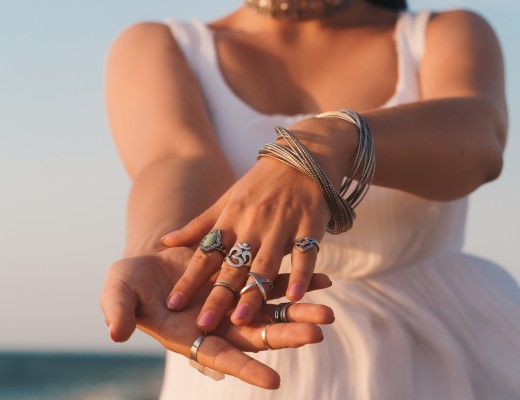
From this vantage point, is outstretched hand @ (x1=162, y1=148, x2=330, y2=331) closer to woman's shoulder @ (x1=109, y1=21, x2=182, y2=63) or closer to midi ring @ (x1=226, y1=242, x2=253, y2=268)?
midi ring @ (x1=226, y1=242, x2=253, y2=268)

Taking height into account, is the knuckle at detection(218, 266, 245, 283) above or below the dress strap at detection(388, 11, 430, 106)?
below

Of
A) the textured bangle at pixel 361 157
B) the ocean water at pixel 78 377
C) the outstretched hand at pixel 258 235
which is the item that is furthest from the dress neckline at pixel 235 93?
the ocean water at pixel 78 377

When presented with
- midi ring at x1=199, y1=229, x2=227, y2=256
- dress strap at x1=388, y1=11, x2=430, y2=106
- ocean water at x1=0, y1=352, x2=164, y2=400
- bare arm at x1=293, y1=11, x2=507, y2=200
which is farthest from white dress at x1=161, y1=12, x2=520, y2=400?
ocean water at x1=0, y1=352, x2=164, y2=400

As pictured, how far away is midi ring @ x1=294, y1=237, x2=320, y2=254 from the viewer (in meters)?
1.49

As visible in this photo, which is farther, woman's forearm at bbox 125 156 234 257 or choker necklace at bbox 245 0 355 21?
choker necklace at bbox 245 0 355 21

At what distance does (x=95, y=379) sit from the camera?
19812 millimetres

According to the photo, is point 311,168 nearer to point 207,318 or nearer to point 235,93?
point 207,318

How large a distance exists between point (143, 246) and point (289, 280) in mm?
389

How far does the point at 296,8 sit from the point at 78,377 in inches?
713

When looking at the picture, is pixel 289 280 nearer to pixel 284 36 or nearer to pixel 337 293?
pixel 337 293

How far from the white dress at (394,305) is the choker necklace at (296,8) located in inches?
7.0

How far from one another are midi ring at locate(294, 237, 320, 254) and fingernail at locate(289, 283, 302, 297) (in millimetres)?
67

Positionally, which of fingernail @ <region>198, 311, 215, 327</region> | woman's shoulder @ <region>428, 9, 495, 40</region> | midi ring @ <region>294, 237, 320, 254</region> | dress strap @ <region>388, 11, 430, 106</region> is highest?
woman's shoulder @ <region>428, 9, 495, 40</region>

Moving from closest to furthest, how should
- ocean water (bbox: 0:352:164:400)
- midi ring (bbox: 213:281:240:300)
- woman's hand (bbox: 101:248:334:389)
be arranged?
1. woman's hand (bbox: 101:248:334:389)
2. midi ring (bbox: 213:281:240:300)
3. ocean water (bbox: 0:352:164:400)
